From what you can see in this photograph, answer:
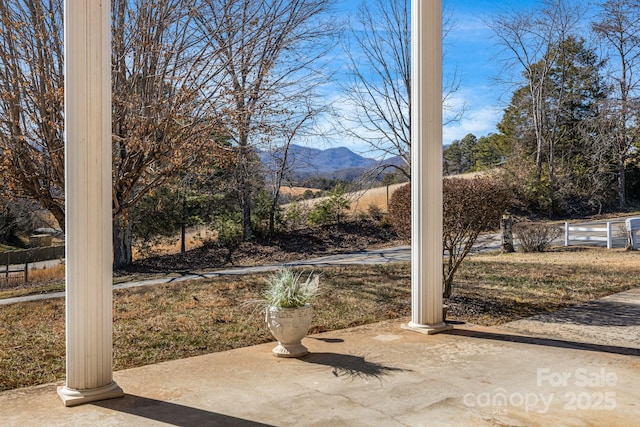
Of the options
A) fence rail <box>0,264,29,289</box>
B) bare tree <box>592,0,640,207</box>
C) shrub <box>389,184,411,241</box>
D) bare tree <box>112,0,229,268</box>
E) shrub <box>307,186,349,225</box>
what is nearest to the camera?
bare tree <box>112,0,229,268</box>

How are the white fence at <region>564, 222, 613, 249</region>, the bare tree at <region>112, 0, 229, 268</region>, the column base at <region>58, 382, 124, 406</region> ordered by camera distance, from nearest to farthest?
the column base at <region>58, 382, 124, 406</region>
the bare tree at <region>112, 0, 229, 268</region>
the white fence at <region>564, 222, 613, 249</region>

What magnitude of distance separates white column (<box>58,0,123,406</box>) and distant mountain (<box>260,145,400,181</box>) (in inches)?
431

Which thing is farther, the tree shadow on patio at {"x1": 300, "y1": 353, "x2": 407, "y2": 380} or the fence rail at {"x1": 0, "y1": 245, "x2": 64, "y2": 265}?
the fence rail at {"x1": 0, "y1": 245, "x2": 64, "y2": 265}

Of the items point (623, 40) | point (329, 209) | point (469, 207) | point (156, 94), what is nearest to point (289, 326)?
point (469, 207)

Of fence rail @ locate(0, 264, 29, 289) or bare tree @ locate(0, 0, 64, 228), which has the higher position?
bare tree @ locate(0, 0, 64, 228)

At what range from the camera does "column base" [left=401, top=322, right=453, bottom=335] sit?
5.17 m

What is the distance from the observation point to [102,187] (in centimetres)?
346

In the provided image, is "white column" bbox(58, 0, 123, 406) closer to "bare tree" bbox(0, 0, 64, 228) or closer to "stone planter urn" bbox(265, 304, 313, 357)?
"stone planter urn" bbox(265, 304, 313, 357)

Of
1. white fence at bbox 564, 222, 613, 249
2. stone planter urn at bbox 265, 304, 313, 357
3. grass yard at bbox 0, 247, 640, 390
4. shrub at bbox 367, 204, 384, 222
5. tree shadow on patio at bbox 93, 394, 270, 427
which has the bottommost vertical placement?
grass yard at bbox 0, 247, 640, 390

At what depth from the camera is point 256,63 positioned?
27.8 ft

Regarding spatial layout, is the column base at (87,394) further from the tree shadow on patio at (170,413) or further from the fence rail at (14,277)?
the fence rail at (14,277)

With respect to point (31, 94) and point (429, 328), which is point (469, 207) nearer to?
point (429, 328)

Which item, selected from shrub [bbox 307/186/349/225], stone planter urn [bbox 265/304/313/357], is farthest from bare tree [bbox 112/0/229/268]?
shrub [bbox 307/186/349/225]

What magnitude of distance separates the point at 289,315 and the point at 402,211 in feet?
9.99
